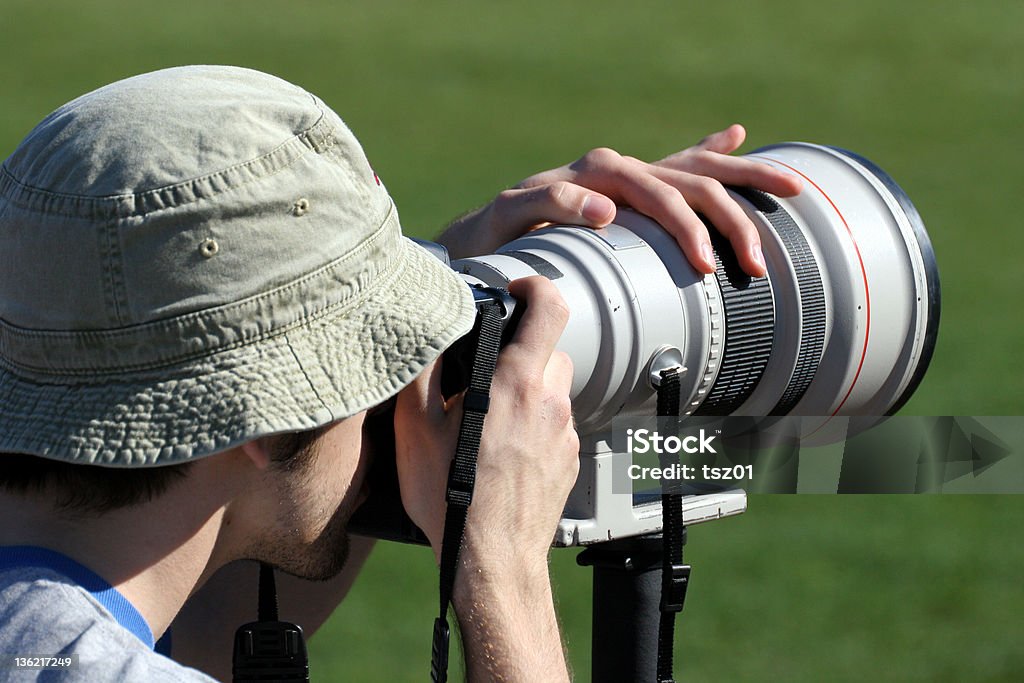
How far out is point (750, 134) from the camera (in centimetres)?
1447

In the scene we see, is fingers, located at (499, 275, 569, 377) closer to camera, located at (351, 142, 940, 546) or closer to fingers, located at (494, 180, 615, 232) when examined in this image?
camera, located at (351, 142, 940, 546)

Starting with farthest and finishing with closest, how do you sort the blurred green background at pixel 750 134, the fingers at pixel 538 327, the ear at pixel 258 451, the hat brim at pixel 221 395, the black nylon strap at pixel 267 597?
the blurred green background at pixel 750 134 < the black nylon strap at pixel 267 597 < the fingers at pixel 538 327 < the ear at pixel 258 451 < the hat brim at pixel 221 395

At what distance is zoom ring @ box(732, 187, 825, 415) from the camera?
8.27ft

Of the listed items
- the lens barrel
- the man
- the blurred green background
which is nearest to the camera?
the lens barrel

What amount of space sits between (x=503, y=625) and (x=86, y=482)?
0.57 m

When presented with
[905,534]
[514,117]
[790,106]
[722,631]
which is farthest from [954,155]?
[722,631]

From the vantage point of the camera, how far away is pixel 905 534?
7.37 meters

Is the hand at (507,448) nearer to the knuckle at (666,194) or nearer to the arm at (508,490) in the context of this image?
the arm at (508,490)

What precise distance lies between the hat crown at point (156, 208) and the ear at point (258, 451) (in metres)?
0.19

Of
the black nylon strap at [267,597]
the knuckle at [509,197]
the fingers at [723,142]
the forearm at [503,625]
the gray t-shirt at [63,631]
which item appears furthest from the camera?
the fingers at [723,142]

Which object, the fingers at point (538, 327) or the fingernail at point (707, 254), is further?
the fingernail at point (707, 254)

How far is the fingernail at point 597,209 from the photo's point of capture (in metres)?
2.46

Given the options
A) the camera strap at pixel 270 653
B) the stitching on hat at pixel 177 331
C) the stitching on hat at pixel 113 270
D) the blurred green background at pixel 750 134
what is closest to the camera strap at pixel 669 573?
the camera strap at pixel 270 653

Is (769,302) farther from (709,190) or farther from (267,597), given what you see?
(267,597)
